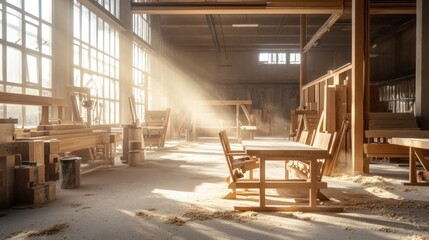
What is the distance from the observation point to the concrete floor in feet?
11.4

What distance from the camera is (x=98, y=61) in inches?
454

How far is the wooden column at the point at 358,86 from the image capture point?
25.0ft

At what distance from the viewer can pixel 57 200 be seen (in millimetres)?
4961

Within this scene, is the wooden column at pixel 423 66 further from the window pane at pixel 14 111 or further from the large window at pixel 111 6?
the large window at pixel 111 6

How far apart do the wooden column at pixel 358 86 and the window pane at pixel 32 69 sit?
6.51 metres

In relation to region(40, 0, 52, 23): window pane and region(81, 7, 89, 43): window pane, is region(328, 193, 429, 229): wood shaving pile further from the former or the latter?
region(81, 7, 89, 43): window pane

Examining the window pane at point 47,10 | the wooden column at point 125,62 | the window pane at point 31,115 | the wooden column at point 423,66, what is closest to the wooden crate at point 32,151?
the window pane at point 31,115

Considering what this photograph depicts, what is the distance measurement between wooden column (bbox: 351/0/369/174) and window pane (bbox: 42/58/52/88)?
654 centimetres

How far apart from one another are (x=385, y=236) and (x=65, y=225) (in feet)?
9.91

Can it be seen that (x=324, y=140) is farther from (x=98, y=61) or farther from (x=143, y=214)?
(x=98, y=61)

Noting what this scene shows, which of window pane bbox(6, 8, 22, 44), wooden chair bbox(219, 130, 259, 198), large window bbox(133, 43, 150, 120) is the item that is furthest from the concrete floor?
large window bbox(133, 43, 150, 120)

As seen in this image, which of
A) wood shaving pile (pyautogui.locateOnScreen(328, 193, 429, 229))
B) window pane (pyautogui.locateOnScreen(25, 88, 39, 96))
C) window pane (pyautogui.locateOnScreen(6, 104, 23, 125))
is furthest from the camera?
window pane (pyautogui.locateOnScreen(25, 88, 39, 96))

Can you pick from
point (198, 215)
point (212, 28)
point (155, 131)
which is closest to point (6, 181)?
point (198, 215)

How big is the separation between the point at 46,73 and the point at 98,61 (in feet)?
10.5
